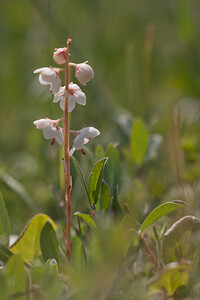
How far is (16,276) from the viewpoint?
819 mm

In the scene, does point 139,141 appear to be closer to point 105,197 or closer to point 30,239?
point 105,197

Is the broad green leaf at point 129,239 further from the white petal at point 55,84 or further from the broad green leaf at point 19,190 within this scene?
the broad green leaf at point 19,190

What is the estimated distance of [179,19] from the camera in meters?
2.71

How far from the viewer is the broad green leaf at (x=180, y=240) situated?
100 cm

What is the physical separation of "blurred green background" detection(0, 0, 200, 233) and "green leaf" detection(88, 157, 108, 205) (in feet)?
0.63

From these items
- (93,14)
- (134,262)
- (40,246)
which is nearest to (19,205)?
(40,246)

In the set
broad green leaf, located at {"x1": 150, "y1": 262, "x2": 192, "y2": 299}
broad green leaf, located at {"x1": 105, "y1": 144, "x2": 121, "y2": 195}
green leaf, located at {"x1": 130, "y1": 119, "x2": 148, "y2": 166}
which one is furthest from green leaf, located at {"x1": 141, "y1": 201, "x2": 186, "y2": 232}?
green leaf, located at {"x1": 130, "y1": 119, "x2": 148, "y2": 166}

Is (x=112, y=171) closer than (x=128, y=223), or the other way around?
(x=128, y=223)

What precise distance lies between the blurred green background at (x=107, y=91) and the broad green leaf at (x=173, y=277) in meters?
0.30

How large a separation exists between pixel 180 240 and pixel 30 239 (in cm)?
35

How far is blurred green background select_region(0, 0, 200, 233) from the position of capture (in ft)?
5.07

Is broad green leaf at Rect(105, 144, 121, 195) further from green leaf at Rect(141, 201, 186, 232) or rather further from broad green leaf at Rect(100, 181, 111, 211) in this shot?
green leaf at Rect(141, 201, 186, 232)

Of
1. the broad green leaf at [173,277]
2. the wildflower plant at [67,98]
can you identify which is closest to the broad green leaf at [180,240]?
the broad green leaf at [173,277]

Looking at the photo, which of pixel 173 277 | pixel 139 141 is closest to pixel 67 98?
pixel 173 277
